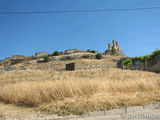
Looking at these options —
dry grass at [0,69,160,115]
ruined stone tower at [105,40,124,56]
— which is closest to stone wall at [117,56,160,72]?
dry grass at [0,69,160,115]

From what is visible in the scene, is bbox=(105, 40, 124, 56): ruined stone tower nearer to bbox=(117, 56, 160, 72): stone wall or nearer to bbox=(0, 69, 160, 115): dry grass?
bbox=(117, 56, 160, 72): stone wall

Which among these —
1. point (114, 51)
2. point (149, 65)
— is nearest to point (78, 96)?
point (149, 65)

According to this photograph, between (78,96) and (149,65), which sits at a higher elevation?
(149,65)

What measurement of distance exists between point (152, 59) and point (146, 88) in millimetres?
15787

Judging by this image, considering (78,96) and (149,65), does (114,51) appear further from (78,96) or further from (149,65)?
(78,96)

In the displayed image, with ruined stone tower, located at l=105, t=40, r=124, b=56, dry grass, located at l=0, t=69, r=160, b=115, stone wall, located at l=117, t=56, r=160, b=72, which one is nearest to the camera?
dry grass, located at l=0, t=69, r=160, b=115

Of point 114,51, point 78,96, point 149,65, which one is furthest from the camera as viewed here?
point 114,51

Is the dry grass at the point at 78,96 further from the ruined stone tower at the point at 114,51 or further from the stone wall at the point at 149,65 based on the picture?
the ruined stone tower at the point at 114,51

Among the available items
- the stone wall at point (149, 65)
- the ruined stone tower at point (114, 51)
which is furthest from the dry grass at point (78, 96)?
the ruined stone tower at point (114, 51)

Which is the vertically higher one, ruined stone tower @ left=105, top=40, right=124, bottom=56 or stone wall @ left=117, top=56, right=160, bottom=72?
ruined stone tower @ left=105, top=40, right=124, bottom=56

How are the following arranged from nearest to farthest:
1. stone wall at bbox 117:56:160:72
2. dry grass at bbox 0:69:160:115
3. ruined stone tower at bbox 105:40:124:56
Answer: dry grass at bbox 0:69:160:115 → stone wall at bbox 117:56:160:72 → ruined stone tower at bbox 105:40:124:56

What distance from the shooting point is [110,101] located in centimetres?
461

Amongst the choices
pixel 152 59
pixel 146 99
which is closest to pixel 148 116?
pixel 146 99

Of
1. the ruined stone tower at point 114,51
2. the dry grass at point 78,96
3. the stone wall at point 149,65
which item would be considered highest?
the ruined stone tower at point 114,51
